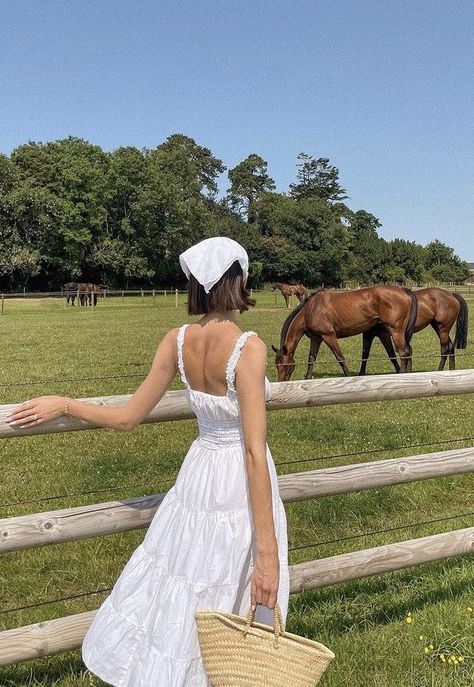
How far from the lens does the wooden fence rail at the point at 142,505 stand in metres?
2.59

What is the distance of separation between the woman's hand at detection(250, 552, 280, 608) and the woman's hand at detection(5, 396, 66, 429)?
946 mm

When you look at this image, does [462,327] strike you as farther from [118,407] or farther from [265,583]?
[265,583]

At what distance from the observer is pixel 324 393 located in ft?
10.0

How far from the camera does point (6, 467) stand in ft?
21.5

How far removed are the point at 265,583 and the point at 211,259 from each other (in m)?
1.09

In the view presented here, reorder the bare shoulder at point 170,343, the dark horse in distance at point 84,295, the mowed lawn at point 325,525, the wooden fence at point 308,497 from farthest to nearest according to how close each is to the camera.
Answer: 1. the dark horse in distance at point 84,295
2. the mowed lawn at point 325,525
3. the wooden fence at point 308,497
4. the bare shoulder at point 170,343

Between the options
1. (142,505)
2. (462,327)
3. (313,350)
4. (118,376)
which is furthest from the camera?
(462,327)

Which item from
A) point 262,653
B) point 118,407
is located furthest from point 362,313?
point 262,653

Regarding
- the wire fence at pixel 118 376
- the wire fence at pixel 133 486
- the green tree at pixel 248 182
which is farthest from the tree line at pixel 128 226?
the wire fence at pixel 133 486

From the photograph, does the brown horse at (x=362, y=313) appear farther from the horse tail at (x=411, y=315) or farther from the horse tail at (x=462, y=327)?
the horse tail at (x=462, y=327)

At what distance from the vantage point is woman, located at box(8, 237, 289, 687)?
2062 mm

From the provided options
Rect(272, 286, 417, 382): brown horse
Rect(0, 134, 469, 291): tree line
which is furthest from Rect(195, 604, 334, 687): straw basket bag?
Rect(0, 134, 469, 291): tree line

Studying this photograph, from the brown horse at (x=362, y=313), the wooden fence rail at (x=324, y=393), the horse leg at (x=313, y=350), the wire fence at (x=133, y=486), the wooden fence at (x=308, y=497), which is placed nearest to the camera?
the wooden fence rail at (x=324, y=393)

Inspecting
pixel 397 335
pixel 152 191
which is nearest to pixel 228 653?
pixel 397 335
